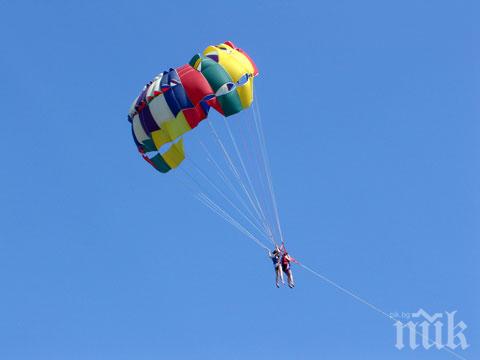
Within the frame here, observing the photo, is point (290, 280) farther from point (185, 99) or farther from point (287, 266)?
point (185, 99)

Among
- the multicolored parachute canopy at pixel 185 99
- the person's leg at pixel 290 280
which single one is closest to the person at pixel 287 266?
the person's leg at pixel 290 280

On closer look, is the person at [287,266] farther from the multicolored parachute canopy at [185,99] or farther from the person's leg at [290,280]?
the multicolored parachute canopy at [185,99]

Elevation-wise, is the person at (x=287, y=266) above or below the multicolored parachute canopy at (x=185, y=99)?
below

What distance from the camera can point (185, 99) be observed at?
77.4ft

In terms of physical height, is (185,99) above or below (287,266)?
above

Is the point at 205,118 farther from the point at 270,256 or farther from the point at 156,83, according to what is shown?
the point at 270,256

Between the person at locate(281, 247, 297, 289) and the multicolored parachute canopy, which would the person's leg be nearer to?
the person at locate(281, 247, 297, 289)

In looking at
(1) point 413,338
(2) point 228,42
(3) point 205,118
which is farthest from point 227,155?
(1) point 413,338

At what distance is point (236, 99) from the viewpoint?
2416 cm

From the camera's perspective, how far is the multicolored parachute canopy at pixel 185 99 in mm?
23625

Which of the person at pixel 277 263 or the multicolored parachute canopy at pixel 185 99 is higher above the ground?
the multicolored parachute canopy at pixel 185 99

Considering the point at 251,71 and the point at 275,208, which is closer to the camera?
the point at 275,208

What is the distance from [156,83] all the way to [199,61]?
4.26 ft

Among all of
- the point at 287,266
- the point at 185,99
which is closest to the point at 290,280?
the point at 287,266
